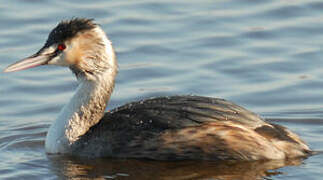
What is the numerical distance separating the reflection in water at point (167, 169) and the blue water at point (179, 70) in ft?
0.03

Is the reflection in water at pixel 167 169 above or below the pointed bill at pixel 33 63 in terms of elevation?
below

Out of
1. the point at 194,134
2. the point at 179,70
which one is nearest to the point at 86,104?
the point at 194,134

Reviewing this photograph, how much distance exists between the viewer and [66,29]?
1074 cm

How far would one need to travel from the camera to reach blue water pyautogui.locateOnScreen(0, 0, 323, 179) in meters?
10.4

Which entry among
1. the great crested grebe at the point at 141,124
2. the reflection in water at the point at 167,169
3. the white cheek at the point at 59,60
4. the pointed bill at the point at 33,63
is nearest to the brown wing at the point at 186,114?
the great crested grebe at the point at 141,124

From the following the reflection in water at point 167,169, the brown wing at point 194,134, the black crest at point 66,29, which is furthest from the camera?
the black crest at point 66,29

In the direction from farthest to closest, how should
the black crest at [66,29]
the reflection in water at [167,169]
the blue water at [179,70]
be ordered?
the black crest at [66,29], the blue water at [179,70], the reflection in water at [167,169]

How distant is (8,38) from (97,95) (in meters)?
4.16

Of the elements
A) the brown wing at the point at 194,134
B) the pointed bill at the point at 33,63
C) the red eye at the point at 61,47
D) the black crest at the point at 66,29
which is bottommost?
the brown wing at the point at 194,134

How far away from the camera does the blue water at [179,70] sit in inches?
408

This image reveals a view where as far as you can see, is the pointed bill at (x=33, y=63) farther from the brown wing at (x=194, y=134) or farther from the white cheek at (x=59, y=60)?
the brown wing at (x=194, y=134)

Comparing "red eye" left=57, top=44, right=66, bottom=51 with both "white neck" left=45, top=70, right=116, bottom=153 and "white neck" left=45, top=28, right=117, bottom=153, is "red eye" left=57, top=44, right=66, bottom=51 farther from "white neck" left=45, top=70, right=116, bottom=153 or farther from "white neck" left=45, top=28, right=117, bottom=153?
"white neck" left=45, top=70, right=116, bottom=153

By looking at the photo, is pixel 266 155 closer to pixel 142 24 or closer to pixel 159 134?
pixel 159 134

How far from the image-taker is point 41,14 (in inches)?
613
